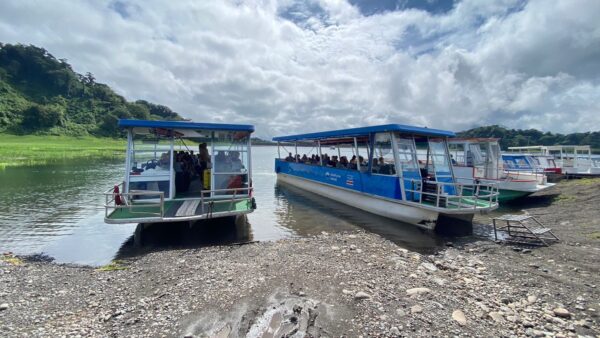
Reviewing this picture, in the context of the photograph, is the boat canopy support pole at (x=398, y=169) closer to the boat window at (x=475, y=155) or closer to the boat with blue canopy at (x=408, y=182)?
the boat with blue canopy at (x=408, y=182)

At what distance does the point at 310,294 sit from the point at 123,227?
32.7 ft

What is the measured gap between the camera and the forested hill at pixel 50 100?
85.1 meters

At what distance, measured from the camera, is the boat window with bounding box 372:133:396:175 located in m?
13.9

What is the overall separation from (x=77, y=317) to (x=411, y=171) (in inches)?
489

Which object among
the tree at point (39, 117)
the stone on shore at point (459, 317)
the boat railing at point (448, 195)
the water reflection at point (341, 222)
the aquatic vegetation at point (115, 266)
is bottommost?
the water reflection at point (341, 222)

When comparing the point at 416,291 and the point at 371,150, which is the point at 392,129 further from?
the point at 416,291

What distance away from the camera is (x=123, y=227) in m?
12.6

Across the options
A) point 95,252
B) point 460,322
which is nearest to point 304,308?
point 460,322

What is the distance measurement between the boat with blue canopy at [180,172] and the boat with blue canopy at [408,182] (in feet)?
20.5

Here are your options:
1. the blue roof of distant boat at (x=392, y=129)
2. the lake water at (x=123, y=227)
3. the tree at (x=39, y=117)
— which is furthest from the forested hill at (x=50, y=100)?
the blue roof of distant boat at (x=392, y=129)

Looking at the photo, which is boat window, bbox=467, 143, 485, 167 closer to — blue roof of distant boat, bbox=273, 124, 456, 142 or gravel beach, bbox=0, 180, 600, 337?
blue roof of distant boat, bbox=273, 124, 456, 142

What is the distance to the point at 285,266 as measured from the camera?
752 cm

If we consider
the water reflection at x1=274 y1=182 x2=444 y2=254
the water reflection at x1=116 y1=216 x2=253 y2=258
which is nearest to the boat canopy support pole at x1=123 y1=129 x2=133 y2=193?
the water reflection at x1=116 y1=216 x2=253 y2=258

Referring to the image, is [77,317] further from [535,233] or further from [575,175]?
[575,175]
